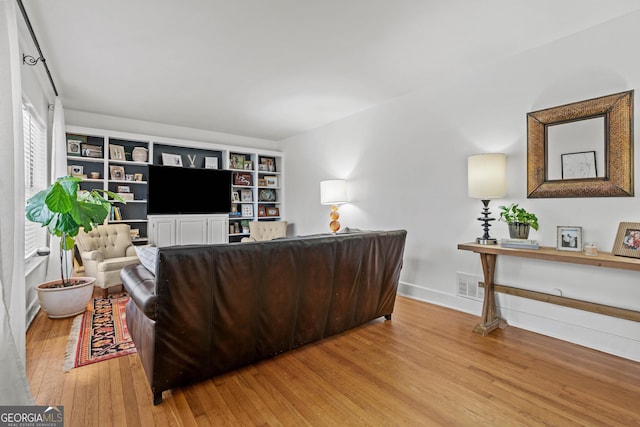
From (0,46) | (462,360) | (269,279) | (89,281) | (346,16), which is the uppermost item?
(346,16)

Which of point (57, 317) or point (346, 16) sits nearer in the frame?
point (346, 16)

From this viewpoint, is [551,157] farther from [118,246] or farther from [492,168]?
[118,246]

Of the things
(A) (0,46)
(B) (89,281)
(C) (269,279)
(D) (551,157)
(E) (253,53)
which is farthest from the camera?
(B) (89,281)

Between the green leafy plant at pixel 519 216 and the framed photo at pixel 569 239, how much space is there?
7.5 inches

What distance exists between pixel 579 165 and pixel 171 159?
524 centimetres

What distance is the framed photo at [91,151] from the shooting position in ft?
14.2

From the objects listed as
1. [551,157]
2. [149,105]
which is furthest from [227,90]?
[551,157]

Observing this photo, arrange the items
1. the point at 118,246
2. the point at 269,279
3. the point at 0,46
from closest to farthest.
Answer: the point at 0,46, the point at 269,279, the point at 118,246

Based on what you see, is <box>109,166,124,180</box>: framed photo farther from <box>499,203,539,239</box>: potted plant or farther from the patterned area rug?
<box>499,203,539,239</box>: potted plant

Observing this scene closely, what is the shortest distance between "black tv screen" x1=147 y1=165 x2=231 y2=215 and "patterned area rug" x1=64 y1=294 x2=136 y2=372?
1.85 m

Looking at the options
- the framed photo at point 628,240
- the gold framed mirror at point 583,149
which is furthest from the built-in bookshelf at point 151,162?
the framed photo at point 628,240

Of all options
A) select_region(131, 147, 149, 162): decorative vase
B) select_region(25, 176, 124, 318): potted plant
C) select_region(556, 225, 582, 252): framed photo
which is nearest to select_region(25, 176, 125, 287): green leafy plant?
select_region(25, 176, 124, 318): potted plant

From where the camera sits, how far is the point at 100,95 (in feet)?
12.3

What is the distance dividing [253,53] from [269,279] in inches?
80.2
